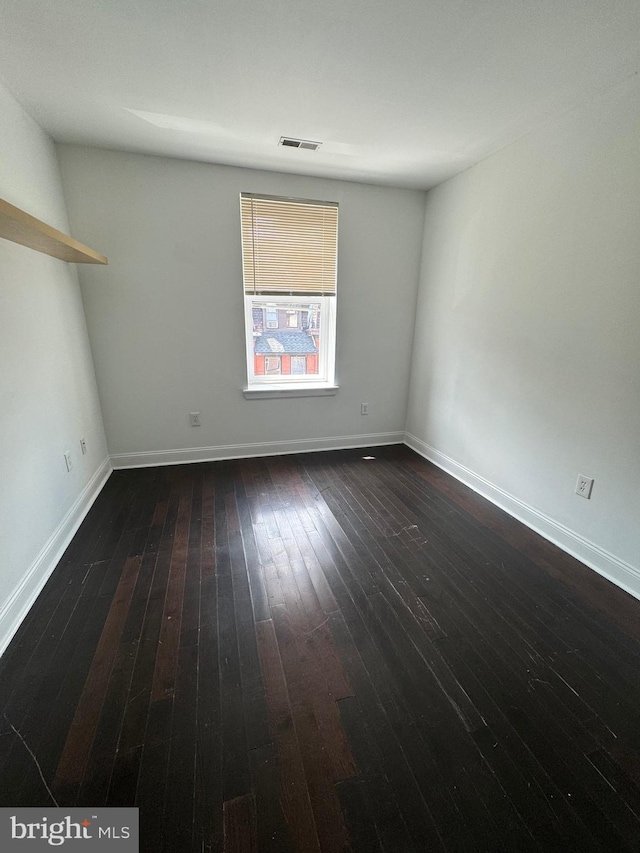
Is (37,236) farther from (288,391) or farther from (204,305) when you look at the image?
(288,391)

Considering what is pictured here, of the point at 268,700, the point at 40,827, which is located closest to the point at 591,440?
the point at 268,700

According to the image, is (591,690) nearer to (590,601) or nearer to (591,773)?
(591,773)

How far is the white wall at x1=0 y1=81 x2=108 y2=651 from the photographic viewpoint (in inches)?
63.4

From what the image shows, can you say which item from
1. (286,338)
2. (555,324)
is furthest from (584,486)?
(286,338)

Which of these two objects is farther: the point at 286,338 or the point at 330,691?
the point at 286,338

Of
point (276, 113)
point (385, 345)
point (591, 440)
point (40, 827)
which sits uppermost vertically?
point (276, 113)

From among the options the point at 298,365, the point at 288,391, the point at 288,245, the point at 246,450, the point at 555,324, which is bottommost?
the point at 246,450

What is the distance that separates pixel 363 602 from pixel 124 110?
3014 mm

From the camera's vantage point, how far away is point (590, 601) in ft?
5.76

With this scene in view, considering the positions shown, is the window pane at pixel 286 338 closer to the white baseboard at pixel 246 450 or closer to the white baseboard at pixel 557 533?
the white baseboard at pixel 246 450

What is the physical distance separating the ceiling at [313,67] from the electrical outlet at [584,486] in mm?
1985

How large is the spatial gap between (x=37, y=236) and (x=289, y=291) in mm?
1847

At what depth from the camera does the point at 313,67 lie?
1612mm

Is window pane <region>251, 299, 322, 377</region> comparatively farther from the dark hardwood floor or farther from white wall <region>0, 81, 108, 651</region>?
the dark hardwood floor
